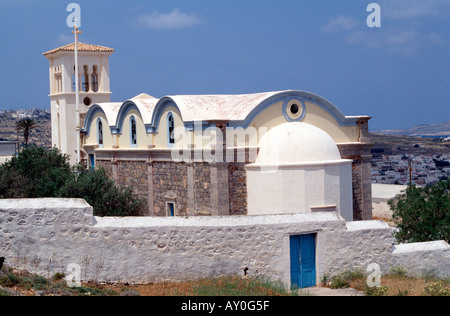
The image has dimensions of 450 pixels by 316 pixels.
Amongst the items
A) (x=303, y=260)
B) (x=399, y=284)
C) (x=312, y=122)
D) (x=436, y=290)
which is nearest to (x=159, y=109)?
(x=312, y=122)

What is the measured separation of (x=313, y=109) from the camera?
2028 centimetres

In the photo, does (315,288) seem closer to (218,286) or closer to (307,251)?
(307,251)

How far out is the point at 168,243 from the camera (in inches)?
420

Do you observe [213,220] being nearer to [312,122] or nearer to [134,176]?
[312,122]

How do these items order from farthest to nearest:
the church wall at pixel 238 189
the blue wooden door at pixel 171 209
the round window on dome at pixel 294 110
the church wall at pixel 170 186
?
1. the blue wooden door at pixel 171 209
2. the church wall at pixel 170 186
3. the round window on dome at pixel 294 110
4. the church wall at pixel 238 189

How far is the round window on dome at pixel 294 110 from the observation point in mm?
19656

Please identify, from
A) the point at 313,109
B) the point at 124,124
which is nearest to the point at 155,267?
the point at 313,109

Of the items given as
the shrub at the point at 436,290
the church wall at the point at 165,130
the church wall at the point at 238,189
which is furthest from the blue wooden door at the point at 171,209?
the shrub at the point at 436,290

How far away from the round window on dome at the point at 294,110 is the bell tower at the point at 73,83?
504 inches

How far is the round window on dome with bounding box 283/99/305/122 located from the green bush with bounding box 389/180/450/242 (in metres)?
4.76

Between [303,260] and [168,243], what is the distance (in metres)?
2.67

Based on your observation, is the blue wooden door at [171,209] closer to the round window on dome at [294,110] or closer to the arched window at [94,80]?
the round window on dome at [294,110]

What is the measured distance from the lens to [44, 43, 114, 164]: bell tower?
29500 mm

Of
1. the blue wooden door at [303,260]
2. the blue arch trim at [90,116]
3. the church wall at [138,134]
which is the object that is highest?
the blue arch trim at [90,116]
